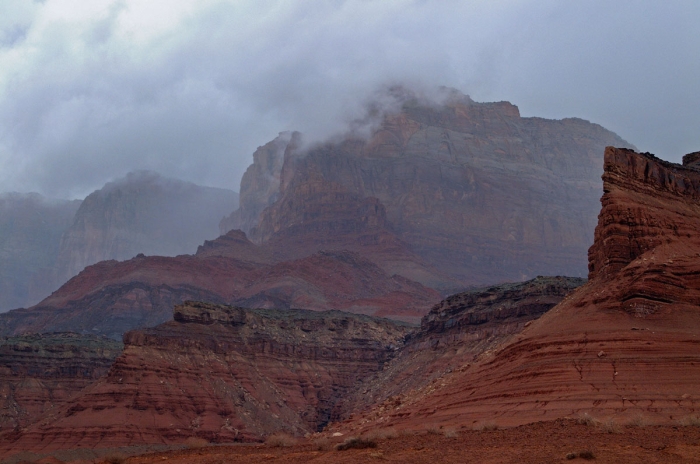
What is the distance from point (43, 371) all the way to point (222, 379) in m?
29.8

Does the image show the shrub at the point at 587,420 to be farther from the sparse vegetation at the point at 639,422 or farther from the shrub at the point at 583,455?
the shrub at the point at 583,455

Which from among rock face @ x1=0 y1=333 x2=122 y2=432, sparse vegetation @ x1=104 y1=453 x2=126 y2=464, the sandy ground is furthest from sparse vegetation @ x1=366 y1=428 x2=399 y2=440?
rock face @ x1=0 y1=333 x2=122 y2=432

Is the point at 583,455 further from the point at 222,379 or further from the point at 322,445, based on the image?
the point at 222,379

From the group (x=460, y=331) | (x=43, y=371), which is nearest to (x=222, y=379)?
(x=460, y=331)

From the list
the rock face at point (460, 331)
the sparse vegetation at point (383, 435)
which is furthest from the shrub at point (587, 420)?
the rock face at point (460, 331)

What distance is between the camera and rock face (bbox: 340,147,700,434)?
4188cm

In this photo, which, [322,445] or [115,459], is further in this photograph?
[115,459]

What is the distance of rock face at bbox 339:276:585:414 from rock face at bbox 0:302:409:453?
22.3 feet

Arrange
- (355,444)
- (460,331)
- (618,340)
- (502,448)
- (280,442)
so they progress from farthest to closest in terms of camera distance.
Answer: (460,331)
(618,340)
(280,442)
(355,444)
(502,448)

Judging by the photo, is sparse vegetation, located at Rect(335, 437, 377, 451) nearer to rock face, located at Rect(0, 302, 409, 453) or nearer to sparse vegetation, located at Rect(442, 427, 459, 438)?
sparse vegetation, located at Rect(442, 427, 459, 438)

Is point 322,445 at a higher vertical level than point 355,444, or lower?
lower

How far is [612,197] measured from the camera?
5566 centimetres

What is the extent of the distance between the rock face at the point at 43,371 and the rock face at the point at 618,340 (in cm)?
7062

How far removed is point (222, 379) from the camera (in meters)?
108
